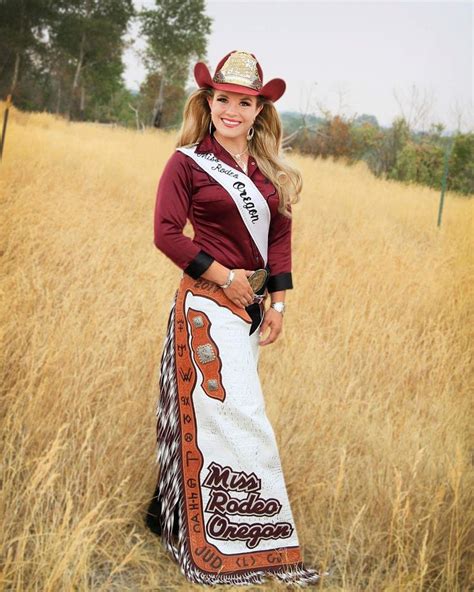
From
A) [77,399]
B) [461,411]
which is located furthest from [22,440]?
[461,411]

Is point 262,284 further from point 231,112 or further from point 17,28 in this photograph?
point 17,28

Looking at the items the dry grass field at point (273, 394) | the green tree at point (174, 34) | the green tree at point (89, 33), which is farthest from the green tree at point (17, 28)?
the green tree at point (174, 34)

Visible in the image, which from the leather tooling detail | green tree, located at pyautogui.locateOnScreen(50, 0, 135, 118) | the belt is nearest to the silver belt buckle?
the belt

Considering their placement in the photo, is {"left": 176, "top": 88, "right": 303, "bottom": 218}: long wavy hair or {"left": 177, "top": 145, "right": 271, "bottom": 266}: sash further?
{"left": 176, "top": 88, "right": 303, "bottom": 218}: long wavy hair

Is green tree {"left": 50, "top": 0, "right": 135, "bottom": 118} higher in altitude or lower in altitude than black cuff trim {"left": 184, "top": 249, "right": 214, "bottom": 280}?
higher

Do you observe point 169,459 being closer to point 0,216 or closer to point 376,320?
point 376,320

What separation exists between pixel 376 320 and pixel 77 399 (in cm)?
280

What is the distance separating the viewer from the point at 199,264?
2125 mm

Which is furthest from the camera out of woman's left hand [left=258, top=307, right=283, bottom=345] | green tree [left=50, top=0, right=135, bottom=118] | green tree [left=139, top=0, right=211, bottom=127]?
green tree [left=139, top=0, right=211, bottom=127]

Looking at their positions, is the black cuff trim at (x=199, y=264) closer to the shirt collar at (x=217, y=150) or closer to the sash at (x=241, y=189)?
the sash at (x=241, y=189)

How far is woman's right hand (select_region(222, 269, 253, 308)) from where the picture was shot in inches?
85.7

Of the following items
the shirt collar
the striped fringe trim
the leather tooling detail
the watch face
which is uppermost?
the shirt collar

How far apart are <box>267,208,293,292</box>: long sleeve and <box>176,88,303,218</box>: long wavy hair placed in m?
0.08

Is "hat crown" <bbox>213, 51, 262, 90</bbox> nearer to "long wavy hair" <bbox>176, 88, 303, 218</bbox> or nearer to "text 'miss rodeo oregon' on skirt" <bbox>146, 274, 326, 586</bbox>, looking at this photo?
"long wavy hair" <bbox>176, 88, 303, 218</bbox>
